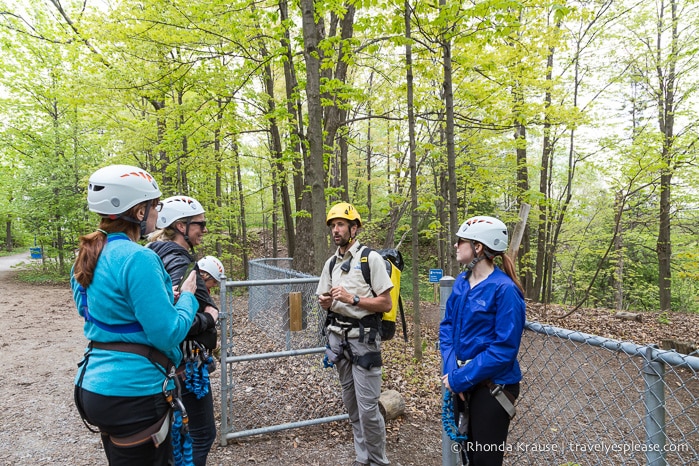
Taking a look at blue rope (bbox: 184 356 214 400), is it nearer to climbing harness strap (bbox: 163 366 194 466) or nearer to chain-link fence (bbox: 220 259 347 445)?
climbing harness strap (bbox: 163 366 194 466)

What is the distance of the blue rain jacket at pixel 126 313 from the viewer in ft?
5.92

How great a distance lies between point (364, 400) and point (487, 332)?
1573 millimetres

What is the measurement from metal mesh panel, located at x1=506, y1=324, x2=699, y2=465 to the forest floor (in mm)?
1185

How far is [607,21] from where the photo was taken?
12.8 meters

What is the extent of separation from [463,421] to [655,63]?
16.2 m

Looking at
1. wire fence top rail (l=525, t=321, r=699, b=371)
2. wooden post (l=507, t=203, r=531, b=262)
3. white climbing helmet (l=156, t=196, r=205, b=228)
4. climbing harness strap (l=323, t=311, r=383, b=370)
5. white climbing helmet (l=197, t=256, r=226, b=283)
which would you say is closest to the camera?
wire fence top rail (l=525, t=321, r=699, b=371)

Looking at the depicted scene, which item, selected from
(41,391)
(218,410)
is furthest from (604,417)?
(41,391)

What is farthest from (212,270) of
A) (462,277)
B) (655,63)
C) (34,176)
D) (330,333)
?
(34,176)

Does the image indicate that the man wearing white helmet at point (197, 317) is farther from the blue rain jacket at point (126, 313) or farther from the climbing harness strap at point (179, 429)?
the blue rain jacket at point (126, 313)

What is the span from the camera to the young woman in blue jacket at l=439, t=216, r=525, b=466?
2270mm

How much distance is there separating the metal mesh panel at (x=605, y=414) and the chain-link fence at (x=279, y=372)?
7.80 ft

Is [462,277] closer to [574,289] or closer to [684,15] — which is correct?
[684,15]

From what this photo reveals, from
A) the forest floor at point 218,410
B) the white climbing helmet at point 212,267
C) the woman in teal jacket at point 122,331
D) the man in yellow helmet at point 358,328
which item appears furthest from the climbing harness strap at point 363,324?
the woman in teal jacket at point 122,331

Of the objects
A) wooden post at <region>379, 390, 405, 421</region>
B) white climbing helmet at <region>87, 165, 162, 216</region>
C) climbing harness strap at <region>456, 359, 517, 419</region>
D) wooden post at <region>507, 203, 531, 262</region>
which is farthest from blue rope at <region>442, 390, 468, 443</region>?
wooden post at <region>507, 203, 531, 262</region>
